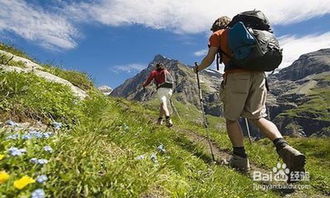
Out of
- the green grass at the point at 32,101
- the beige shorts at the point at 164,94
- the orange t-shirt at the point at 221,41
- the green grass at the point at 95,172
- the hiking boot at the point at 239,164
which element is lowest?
the hiking boot at the point at 239,164

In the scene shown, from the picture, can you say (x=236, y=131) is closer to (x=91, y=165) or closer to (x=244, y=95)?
(x=244, y=95)

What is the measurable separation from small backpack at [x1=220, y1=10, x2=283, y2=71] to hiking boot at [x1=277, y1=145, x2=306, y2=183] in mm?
1972

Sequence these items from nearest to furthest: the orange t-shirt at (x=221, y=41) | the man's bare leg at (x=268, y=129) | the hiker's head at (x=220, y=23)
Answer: the man's bare leg at (x=268, y=129) < the orange t-shirt at (x=221, y=41) < the hiker's head at (x=220, y=23)

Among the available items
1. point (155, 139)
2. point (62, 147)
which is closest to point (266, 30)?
point (155, 139)

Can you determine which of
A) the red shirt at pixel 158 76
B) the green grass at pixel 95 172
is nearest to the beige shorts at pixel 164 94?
the red shirt at pixel 158 76

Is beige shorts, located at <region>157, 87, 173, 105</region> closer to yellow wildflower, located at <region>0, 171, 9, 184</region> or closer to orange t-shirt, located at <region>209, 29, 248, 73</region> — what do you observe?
orange t-shirt, located at <region>209, 29, 248, 73</region>

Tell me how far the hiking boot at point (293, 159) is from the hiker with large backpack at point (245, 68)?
3 cm

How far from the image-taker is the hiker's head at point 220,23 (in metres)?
10.7

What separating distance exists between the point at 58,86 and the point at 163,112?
978cm

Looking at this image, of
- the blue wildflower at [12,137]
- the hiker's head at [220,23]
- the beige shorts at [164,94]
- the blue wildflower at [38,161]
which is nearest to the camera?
the blue wildflower at [38,161]

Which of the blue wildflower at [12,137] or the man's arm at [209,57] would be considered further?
the man's arm at [209,57]

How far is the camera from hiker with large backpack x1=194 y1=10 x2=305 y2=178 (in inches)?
366

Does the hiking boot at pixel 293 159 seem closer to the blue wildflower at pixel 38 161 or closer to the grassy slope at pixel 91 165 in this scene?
the grassy slope at pixel 91 165

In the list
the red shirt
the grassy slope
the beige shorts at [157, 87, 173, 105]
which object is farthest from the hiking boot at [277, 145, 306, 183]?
the red shirt
